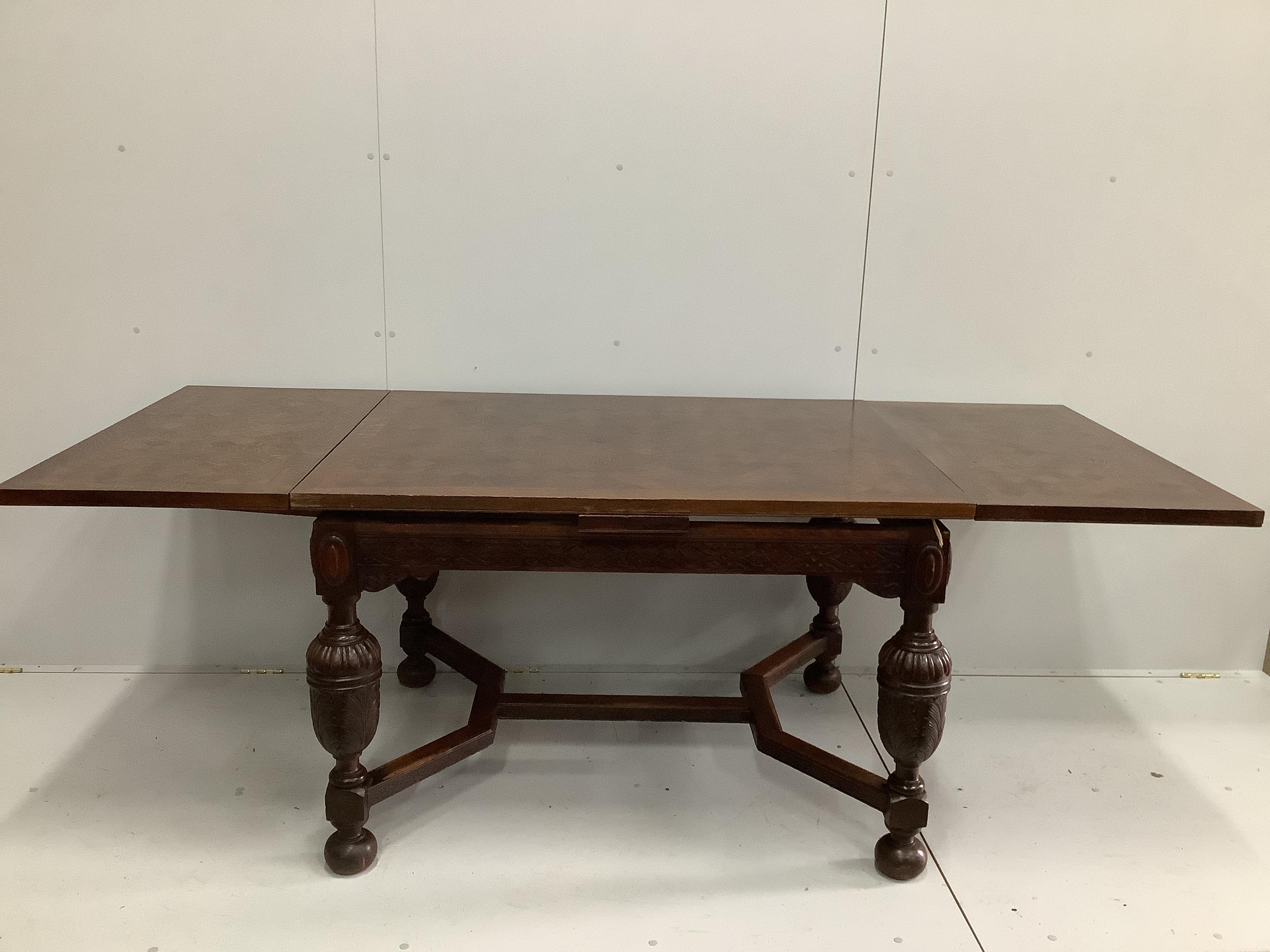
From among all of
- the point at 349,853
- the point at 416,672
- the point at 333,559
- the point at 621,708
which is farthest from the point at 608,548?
the point at 416,672

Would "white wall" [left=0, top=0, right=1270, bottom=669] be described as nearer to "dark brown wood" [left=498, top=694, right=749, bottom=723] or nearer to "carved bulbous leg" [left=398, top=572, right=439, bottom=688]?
"carved bulbous leg" [left=398, top=572, right=439, bottom=688]

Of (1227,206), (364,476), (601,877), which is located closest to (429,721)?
(601,877)

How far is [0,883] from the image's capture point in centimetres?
180

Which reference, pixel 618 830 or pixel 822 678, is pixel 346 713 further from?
pixel 822 678

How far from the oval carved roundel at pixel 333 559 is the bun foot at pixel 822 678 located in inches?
51.7

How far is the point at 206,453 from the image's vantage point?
6.11ft

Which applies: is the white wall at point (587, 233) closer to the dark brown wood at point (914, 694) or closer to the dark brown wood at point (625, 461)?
the dark brown wood at point (625, 461)

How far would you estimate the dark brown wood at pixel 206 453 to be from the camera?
1624 millimetres

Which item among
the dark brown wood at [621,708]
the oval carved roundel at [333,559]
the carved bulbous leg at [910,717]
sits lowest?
the dark brown wood at [621,708]

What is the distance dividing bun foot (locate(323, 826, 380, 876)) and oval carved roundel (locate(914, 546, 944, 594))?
44.9 inches

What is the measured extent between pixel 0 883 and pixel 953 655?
2.23 metres

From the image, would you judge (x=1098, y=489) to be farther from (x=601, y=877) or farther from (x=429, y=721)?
(x=429, y=721)

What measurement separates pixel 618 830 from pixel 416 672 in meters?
0.78

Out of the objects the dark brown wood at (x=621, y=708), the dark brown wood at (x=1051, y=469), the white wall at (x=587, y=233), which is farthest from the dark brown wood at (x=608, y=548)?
the white wall at (x=587, y=233)
